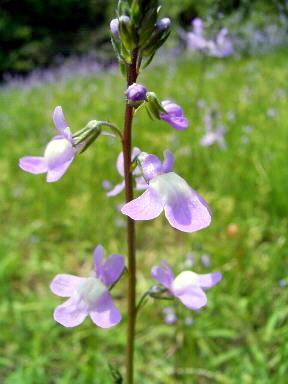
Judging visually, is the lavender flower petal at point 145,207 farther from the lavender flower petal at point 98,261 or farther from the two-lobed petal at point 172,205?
the lavender flower petal at point 98,261

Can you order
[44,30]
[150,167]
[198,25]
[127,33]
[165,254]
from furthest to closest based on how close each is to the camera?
[44,30] → [165,254] → [198,25] → [150,167] → [127,33]

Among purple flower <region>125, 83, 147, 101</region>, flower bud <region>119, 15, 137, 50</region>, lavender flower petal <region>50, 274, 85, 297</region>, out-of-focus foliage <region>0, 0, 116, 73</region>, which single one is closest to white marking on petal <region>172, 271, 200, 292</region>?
lavender flower petal <region>50, 274, 85, 297</region>

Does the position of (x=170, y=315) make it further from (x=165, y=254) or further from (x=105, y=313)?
(x=105, y=313)

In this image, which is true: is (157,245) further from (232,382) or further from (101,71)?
(101,71)

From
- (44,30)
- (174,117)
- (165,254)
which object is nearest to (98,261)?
(174,117)

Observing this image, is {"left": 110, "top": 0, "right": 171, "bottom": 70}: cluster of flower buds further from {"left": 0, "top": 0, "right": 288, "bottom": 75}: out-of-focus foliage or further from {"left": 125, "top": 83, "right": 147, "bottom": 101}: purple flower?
{"left": 0, "top": 0, "right": 288, "bottom": 75}: out-of-focus foliage

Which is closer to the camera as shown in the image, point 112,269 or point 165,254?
point 112,269
